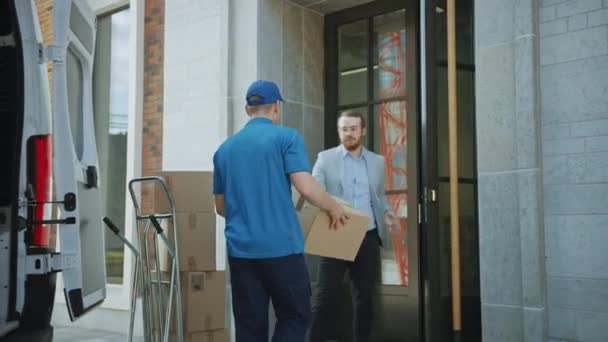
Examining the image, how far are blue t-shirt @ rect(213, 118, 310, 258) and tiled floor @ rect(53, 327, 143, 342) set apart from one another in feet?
11.5

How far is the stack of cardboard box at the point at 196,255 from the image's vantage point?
4.92 metres

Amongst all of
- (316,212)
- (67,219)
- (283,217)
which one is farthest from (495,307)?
(67,219)

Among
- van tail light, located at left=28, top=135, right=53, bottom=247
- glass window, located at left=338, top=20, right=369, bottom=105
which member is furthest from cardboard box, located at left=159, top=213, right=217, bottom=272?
glass window, located at left=338, top=20, right=369, bottom=105

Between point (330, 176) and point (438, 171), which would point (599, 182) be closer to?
point (438, 171)

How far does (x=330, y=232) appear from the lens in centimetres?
405

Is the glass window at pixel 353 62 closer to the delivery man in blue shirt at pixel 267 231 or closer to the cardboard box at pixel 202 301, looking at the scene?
the cardboard box at pixel 202 301

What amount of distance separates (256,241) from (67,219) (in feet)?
3.00

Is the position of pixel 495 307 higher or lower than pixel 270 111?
lower

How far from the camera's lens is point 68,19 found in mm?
3707

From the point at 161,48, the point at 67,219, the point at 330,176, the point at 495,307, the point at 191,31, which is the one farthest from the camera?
the point at 161,48

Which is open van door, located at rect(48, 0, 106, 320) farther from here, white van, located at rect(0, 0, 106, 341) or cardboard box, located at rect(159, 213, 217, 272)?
cardboard box, located at rect(159, 213, 217, 272)

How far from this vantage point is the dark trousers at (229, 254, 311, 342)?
3.59m

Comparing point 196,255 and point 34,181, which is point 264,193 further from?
point 196,255

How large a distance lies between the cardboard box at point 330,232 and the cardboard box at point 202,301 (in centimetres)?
115
